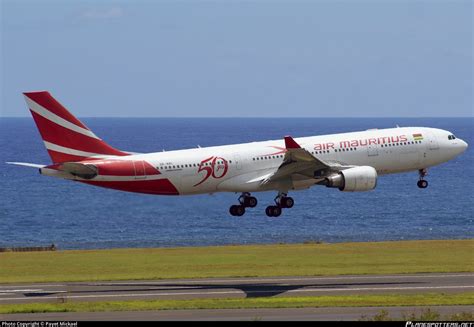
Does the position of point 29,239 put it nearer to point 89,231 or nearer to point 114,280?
point 89,231

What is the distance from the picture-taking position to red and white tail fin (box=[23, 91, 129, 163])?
80125 mm

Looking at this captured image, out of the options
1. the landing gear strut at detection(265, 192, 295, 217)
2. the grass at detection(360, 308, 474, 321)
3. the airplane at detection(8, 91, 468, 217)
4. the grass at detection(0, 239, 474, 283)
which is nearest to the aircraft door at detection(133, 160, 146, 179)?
the airplane at detection(8, 91, 468, 217)

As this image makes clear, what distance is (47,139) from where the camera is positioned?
79.9 m

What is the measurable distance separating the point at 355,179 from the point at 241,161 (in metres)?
8.92

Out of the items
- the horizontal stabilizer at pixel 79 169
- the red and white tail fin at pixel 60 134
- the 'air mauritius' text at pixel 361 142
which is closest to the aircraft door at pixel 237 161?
the 'air mauritius' text at pixel 361 142

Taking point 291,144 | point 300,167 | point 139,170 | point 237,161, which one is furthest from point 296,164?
point 139,170

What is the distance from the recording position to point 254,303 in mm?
66188

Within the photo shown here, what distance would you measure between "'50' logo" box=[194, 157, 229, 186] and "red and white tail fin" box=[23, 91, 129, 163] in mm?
6978

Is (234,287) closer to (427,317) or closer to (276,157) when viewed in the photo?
(276,157)

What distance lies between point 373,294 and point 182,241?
259 ft

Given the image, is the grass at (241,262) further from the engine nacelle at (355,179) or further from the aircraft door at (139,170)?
the aircraft door at (139,170)

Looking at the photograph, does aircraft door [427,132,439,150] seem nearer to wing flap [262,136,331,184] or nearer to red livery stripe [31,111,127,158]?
wing flap [262,136,331,184]

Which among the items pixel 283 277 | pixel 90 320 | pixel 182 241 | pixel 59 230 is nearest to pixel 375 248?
pixel 283 277

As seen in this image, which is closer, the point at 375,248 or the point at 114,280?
the point at 114,280
